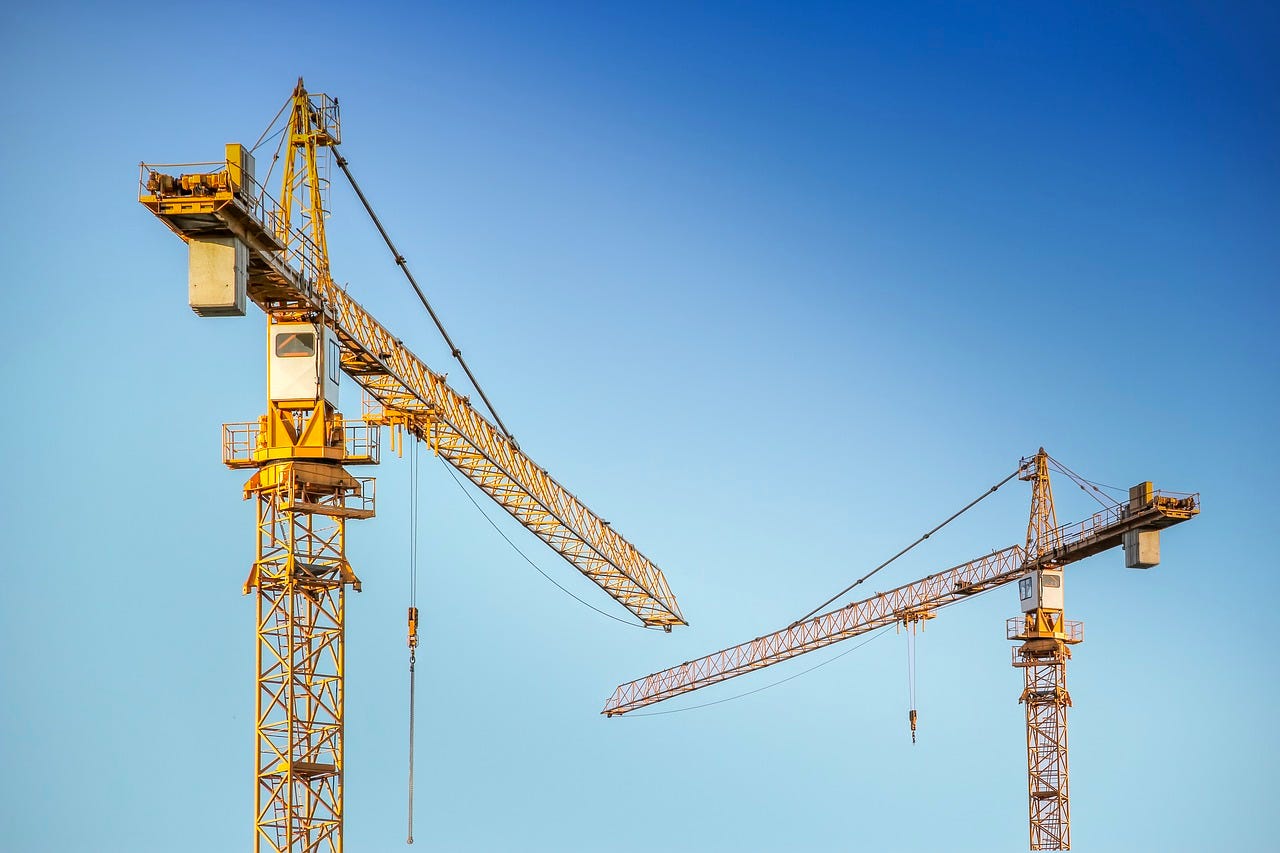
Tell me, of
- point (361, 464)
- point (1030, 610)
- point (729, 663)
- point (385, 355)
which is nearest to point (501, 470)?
point (385, 355)

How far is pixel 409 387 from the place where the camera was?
92.0m

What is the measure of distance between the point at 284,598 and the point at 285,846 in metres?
9.30

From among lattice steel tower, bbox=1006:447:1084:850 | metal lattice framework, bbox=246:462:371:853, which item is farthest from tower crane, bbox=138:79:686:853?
lattice steel tower, bbox=1006:447:1084:850

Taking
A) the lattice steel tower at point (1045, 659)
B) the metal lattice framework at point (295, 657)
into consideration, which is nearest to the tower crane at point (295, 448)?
the metal lattice framework at point (295, 657)

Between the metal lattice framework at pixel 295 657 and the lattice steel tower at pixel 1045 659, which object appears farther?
the lattice steel tower at pixel 1045 659

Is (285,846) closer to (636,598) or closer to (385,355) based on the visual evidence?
(385,355)

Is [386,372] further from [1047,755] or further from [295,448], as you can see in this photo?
[1047,755]

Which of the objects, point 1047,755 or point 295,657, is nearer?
point 295,657

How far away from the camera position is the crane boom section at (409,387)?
6906 centimetres

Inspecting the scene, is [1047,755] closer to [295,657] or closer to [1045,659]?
[1045,659]

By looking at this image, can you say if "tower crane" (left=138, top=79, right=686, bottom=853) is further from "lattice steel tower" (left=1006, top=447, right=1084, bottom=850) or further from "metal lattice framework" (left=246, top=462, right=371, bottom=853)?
"lattice steel tower" (left=1006, top=447, right=1084, bottom=850)

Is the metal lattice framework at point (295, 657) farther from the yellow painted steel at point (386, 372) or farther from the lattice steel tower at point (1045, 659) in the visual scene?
the lattice steel tower at point (1045, 659)

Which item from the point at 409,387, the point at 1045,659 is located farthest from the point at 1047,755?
the point at 409,387

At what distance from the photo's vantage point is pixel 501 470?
4193 inches
